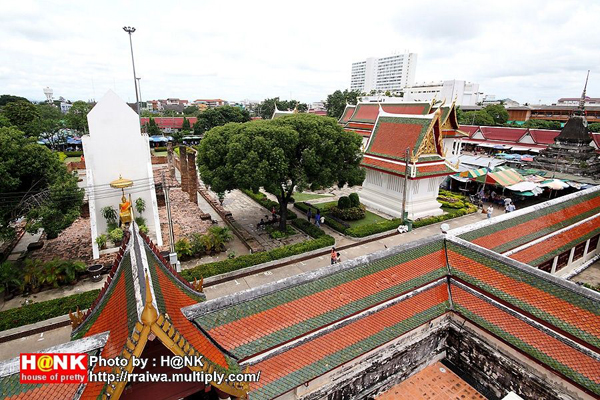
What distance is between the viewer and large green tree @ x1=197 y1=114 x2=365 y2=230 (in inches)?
723

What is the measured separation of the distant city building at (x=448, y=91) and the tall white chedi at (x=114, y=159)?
11205cm

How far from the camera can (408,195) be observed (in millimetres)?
25391

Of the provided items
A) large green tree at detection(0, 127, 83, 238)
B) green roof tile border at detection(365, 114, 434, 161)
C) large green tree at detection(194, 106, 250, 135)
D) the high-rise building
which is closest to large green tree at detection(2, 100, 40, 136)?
large green tree at detection(194, 106, 250, 135)

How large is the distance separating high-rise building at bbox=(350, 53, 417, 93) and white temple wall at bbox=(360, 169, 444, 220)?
5792 inches

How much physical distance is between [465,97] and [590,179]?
4428 inches

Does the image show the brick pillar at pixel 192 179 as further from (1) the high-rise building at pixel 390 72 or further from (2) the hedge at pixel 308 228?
(1) the high-rise building at pixel 390 72

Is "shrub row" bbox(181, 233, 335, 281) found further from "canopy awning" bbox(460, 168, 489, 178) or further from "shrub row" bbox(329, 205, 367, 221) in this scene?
"canopy awning" bbox(460, 168, 489, 178)

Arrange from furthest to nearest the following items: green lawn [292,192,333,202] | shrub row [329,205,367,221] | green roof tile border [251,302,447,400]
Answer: green lawn [292,192,333,202]
shrub row [329,205,367,221]
green roof tile border [251,302,447,400]

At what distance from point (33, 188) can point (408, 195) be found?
23969 millimetres

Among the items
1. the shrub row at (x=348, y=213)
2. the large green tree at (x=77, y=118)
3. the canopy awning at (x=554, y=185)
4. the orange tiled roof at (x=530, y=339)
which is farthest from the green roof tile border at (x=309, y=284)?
the large green tree at (x=77, y=118)

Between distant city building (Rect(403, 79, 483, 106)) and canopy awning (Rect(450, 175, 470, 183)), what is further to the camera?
distant city building (Rect(403, 79, 483, 106))

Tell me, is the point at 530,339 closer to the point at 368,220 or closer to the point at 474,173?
the point at 368,220

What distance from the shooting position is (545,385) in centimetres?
865

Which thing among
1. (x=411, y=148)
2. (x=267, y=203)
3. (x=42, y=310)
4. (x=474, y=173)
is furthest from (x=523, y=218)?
(x=42, y=310)
